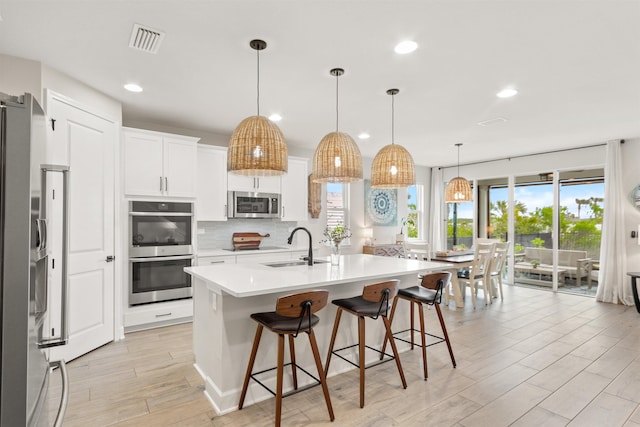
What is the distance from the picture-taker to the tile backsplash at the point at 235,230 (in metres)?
5.19

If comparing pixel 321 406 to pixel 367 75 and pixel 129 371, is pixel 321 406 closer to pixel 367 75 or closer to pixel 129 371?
pixel 129 371

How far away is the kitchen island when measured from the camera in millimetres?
2426

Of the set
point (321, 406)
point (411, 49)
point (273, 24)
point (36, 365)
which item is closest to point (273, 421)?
point (321, 406)

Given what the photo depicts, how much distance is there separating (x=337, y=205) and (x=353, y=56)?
4151 mm

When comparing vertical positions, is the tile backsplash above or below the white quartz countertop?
above

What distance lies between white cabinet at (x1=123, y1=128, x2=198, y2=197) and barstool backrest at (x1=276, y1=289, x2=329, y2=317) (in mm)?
2749

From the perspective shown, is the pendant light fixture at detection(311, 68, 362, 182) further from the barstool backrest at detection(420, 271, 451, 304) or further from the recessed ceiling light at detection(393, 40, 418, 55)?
the barstool backrest at detection(420, 271, 451, 304)

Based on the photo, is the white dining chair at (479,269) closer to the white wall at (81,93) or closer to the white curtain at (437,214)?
the white curtain at (437,214)

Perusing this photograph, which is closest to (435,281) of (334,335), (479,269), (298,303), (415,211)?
(334,335)

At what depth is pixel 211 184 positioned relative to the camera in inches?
193

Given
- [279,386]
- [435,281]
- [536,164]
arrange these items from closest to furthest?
[279,386] < [435,281] < [536,164]

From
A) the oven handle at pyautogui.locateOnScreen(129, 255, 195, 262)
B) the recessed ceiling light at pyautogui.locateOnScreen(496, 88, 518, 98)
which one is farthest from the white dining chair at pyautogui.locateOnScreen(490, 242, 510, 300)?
the oven handle at pyautogui.locateOnScreen(129, 255, 195, 262)

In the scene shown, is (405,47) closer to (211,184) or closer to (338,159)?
(338,159)

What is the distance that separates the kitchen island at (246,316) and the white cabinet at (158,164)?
1.74 meters
